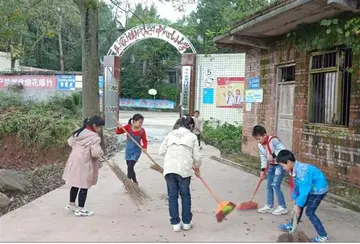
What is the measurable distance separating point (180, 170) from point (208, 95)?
1082 cm

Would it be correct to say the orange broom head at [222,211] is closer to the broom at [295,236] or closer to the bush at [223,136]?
the broom at [295,236]

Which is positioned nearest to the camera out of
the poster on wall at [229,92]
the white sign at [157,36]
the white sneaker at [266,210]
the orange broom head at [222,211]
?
the orange broom head at [222,211]

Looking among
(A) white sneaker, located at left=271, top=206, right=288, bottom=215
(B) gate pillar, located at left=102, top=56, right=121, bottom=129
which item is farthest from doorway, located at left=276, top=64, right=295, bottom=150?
(B) gate pillar, located at left=102, top=56, right=121, bottom=129

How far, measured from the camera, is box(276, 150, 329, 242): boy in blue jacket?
13.6 ft

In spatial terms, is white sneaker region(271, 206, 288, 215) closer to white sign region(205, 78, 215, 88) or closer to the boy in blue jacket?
the boy in blue jacket

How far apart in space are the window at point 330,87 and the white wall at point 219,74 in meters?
6.80

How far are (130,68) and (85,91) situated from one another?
3225cm

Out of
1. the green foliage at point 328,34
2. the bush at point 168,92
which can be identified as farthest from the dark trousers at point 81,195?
the bush at point 168,92

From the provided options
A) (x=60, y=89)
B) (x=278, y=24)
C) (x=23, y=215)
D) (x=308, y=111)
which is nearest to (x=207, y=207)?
(x=23, y=215)

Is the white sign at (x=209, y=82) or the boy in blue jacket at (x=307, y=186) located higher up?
the white sign at (x=209, y=82)

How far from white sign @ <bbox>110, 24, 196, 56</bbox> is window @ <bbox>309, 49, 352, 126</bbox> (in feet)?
27.3

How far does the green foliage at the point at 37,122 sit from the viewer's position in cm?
1203

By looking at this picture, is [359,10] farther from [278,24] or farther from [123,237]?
[123,237]

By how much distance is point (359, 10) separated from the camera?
5.91m
